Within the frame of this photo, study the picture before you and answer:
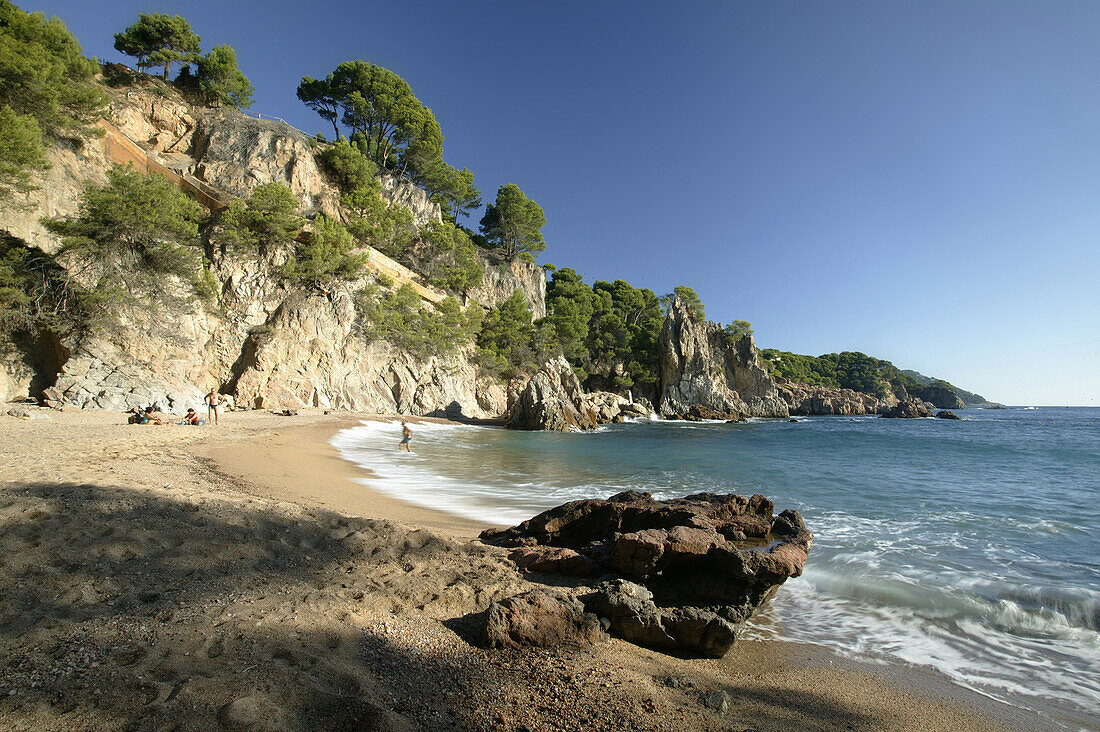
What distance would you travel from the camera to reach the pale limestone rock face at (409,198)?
4006 centimetres

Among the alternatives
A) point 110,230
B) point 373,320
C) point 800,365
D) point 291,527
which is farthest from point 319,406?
point 800,365

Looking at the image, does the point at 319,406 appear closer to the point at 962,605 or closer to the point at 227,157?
the point at 227,157

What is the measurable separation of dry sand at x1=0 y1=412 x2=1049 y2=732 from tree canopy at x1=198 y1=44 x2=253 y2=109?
40661mm

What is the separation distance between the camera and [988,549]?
640 cm

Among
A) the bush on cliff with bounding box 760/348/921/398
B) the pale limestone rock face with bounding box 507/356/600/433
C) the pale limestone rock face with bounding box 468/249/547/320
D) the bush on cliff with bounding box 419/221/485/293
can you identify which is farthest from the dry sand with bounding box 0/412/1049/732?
the bush on cliff with bounding box 760/348/921/398

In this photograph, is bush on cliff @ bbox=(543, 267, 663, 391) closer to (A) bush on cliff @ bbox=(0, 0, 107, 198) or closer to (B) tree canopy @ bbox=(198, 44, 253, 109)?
(B) tree canopy @ bbox=(198, 44, 253, 109)

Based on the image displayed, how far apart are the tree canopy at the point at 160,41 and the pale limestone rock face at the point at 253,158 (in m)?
5.38

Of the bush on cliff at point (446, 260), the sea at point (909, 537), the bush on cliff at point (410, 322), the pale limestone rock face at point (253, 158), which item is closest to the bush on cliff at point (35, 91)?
the pale limestone rock face at point (253, 158)

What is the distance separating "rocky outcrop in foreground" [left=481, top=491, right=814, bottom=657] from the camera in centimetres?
344

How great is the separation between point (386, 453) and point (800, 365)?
94.0 meters

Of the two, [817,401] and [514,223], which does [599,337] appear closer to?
[514,223]

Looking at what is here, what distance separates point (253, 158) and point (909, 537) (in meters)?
38.0

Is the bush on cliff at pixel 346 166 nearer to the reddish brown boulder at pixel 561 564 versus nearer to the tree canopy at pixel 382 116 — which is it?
the tree canopy at pixel 382 116

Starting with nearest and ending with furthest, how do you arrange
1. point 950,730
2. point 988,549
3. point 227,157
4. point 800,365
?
point 950,730, point 988,549, point 227,157, point 800,365
